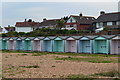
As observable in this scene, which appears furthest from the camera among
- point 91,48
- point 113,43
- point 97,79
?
point 91,48

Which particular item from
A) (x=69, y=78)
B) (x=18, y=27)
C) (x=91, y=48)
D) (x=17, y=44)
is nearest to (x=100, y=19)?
(x=17, y=44)

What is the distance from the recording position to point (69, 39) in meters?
42.1

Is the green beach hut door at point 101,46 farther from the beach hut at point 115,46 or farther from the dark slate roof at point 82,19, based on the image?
the dark slate roof at point 82,19

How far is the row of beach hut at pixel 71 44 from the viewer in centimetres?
3588

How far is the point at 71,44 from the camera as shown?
141 feet

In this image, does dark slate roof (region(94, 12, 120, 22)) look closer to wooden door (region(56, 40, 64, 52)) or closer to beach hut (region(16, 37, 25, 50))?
wooden door (region(56, 40, 64, 52))

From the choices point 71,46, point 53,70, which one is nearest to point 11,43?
point 71,46

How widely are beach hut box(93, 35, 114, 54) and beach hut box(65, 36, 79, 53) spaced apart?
406cm

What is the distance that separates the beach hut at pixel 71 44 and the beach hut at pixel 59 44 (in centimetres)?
71

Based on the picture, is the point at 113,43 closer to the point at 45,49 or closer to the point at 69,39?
the point at 69,39

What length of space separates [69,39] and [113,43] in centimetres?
861

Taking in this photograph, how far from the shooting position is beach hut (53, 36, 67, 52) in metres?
43.4

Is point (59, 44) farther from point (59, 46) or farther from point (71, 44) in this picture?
point (71, 44)

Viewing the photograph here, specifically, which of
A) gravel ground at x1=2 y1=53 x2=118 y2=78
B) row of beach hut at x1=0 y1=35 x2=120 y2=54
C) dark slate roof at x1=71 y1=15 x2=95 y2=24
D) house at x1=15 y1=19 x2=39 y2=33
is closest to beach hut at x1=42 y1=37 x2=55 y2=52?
row of beach hut at x1=0 y1=35 x2=120 y2=54
